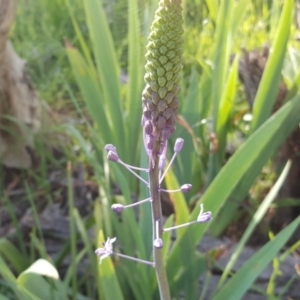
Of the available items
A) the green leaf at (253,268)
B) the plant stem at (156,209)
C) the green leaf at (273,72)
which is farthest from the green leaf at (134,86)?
the plant stem at (156,209)

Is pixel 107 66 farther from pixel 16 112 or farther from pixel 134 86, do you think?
pixel 16 112

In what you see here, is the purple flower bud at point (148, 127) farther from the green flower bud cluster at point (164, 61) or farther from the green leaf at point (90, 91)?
the green leaf at point (90, 91)

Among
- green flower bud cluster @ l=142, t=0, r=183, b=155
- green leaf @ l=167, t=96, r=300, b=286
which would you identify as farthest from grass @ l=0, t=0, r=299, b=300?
green flower bud cluster @ l=142, t=0, r=183, b=155

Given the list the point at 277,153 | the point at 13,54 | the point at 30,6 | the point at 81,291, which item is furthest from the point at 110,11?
the point at 30,6

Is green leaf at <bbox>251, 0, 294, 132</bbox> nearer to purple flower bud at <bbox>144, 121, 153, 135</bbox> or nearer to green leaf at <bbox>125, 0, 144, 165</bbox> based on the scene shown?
green leaf at <bbox>125, 0, 144, 165</bbox>

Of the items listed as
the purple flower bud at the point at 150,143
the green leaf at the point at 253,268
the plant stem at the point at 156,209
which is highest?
the purple flower bud at the point at 150,143

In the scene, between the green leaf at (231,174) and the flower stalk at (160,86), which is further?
the green leaf at (231,174)
